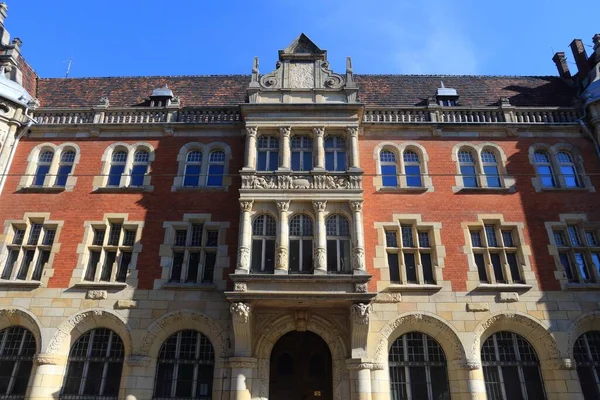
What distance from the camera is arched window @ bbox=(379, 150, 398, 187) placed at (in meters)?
17.5

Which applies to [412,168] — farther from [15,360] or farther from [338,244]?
[15,360]

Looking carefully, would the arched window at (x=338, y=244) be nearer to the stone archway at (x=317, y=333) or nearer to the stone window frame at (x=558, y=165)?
the stone archway at (x=317, y=333)

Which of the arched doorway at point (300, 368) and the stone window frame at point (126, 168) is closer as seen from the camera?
the arched doorway at point (300, 368)

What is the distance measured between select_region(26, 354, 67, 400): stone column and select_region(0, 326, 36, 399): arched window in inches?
26.3

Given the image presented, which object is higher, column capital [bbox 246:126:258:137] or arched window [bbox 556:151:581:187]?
column capital [bbox 246:126:258:137]

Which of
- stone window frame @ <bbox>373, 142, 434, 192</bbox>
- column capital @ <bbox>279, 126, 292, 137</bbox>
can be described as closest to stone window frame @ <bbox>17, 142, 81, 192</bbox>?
column capital @ <bbox>279, 126, 292, 137</bbox>

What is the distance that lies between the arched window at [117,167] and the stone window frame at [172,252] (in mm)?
3213

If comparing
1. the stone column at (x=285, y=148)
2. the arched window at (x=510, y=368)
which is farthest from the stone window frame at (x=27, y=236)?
the arched window at (x=510, y=368)

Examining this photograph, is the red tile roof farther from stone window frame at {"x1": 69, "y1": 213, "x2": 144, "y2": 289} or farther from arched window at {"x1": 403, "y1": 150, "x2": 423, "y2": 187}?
stone window frame at {"x1": 69, "y1": 213, "x2": 144, "y2": 289}

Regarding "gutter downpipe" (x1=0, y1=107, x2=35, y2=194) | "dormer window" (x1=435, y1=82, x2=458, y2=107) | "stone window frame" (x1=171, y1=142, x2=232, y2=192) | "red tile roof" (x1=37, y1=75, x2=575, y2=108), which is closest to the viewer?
"stone window frame" (x1=171, y1=142, x2=232, y2=192)

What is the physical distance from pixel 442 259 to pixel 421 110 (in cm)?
677

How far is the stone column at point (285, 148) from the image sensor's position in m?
16.6

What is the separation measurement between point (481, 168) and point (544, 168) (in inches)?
106

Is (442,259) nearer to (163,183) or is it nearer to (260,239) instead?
(260,239)
